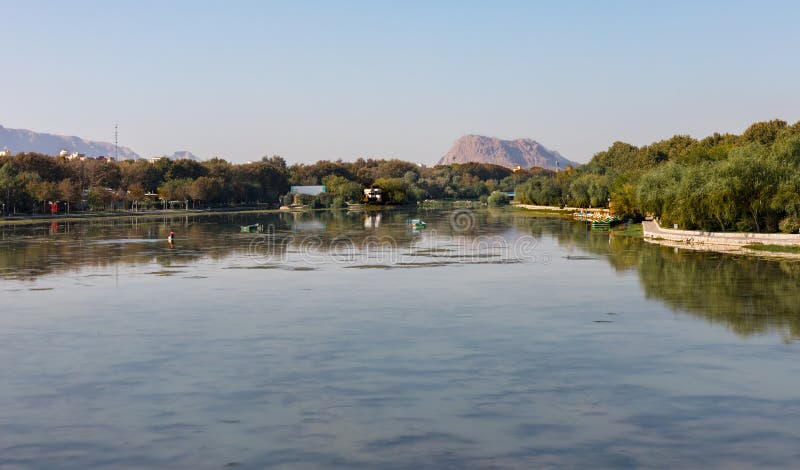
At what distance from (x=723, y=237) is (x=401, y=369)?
152ft

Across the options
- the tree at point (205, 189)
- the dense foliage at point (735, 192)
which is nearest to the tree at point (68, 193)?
the tree at point (205, 189)

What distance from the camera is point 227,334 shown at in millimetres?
26625

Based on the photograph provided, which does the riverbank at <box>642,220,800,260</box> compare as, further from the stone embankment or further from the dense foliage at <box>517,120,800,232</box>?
the dense foliage at <box>517,120,800,232</box>

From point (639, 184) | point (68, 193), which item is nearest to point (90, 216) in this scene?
point (68, 193)

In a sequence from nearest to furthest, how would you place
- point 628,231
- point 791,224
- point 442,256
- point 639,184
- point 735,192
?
1. point 442,256
2. point 791,224
3. point 735,192
4. point 639,184
5. point 628,231

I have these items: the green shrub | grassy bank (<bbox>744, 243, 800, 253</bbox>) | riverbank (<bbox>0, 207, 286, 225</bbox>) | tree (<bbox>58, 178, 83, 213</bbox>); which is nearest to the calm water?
grassy bank (<bbox>744, 243, 800, 253</bbox>)

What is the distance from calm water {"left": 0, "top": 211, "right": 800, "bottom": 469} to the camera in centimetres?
1521

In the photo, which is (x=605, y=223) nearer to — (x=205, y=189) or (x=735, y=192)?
(x=735, y=192)

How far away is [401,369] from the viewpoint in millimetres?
21281

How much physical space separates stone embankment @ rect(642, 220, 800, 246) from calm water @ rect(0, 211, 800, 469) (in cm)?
1165

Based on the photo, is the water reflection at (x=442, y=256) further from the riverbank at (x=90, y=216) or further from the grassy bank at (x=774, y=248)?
the riverbank at (x=90, y=216)

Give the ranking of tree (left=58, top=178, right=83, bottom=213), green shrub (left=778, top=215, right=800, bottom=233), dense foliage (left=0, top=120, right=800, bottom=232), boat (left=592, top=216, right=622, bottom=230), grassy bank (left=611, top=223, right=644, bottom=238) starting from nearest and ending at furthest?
green shrub (left=778, top=215, right=800, bottom=233), dense foliage (left=0, top=120, right=800, bottom=232), grassy bank (left=611, top=223, right=644, bottom=238), boat (left=592, top=216, right=622, bottom=230), tree (left=58, top=178, right=83, bottom=213)

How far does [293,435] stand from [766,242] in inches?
1904

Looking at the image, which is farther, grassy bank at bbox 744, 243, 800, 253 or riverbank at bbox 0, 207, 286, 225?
riverbank at bbox 0, 207, 286, 225
